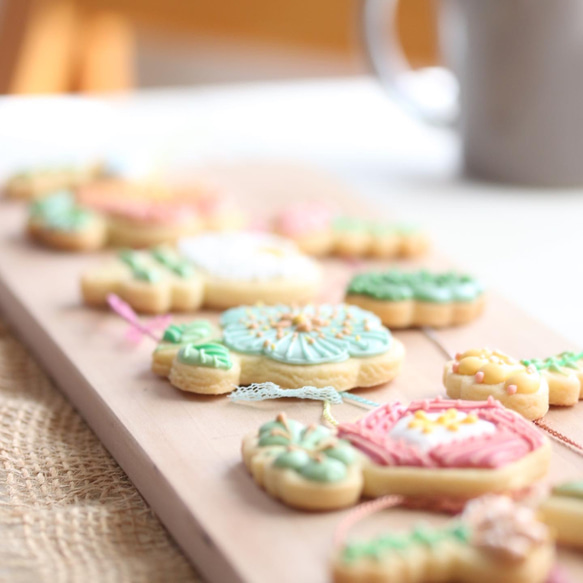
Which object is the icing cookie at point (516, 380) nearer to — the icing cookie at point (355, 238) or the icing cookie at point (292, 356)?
the icing cookie at point (292, 356)

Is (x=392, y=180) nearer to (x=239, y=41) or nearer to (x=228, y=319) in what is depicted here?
(x=228, y=319)

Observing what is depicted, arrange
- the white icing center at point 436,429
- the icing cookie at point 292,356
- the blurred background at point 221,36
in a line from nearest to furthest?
the white icing center at point 436,429
the icing cookie at point 292,356
the blurred background at point 221,36

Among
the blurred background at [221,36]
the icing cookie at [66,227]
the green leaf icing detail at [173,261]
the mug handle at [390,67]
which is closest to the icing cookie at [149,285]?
the green leaf icing detail at [173,261]

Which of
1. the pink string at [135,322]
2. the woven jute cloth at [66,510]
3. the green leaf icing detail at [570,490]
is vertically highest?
the green leaf icing detail at [570,490]

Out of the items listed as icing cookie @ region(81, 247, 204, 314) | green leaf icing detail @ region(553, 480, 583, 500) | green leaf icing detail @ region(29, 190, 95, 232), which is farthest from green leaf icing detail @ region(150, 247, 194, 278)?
green leaf icing detail @ region(553, 480, 583, 500)

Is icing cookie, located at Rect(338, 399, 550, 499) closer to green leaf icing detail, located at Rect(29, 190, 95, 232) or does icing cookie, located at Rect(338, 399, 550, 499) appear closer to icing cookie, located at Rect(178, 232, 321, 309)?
icing cookie, located at Rect(178, 232, 321, 309)

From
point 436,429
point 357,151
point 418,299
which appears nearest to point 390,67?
point 357,151
